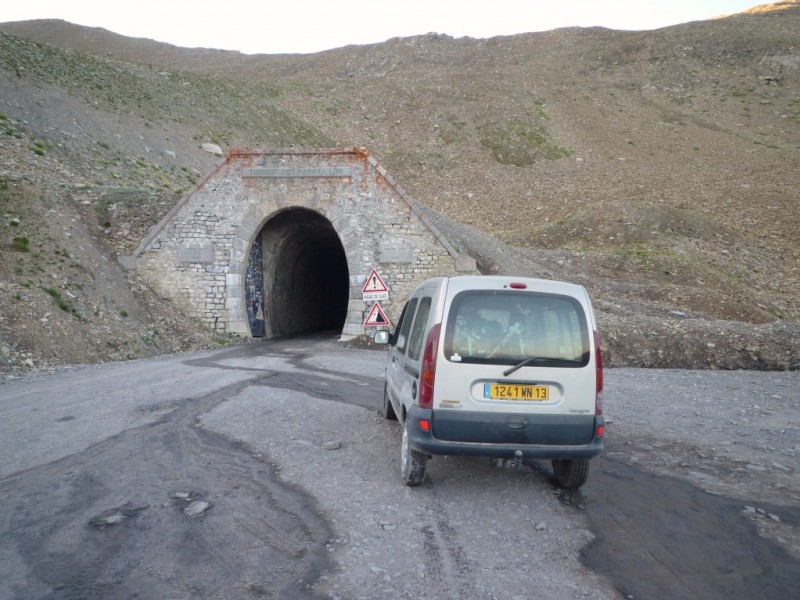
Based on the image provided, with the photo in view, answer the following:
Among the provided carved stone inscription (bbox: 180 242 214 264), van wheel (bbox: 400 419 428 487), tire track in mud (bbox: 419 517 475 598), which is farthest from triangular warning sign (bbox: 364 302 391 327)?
tire track in mud (bbox: 419 517 475 598)

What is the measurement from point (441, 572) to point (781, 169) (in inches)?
1836

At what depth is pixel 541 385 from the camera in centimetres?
486

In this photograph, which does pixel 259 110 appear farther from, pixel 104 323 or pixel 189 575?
pixel 189 575

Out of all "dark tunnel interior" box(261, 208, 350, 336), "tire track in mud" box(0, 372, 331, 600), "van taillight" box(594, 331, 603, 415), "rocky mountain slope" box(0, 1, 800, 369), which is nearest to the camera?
"tire track in mud" box(0, 372, 331, 600)

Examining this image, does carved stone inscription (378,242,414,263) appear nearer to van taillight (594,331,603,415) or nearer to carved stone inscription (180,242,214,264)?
carved stone inscription (180,242,214,264)

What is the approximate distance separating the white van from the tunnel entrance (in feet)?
49.8

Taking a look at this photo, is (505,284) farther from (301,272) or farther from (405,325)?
(301,272)

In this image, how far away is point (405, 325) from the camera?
661cm

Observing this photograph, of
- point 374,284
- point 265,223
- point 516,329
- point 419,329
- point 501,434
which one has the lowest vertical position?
point 374,284

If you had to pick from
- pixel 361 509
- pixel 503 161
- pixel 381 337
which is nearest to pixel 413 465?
pixel 361 509

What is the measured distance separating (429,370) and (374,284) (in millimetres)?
11617

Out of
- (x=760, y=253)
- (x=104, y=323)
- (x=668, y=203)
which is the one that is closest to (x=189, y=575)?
(x=104, y=323)

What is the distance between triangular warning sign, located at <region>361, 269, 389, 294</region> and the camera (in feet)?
53.7

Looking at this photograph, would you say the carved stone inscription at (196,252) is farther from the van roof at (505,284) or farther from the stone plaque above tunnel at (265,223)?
the van roof at (505,284)
